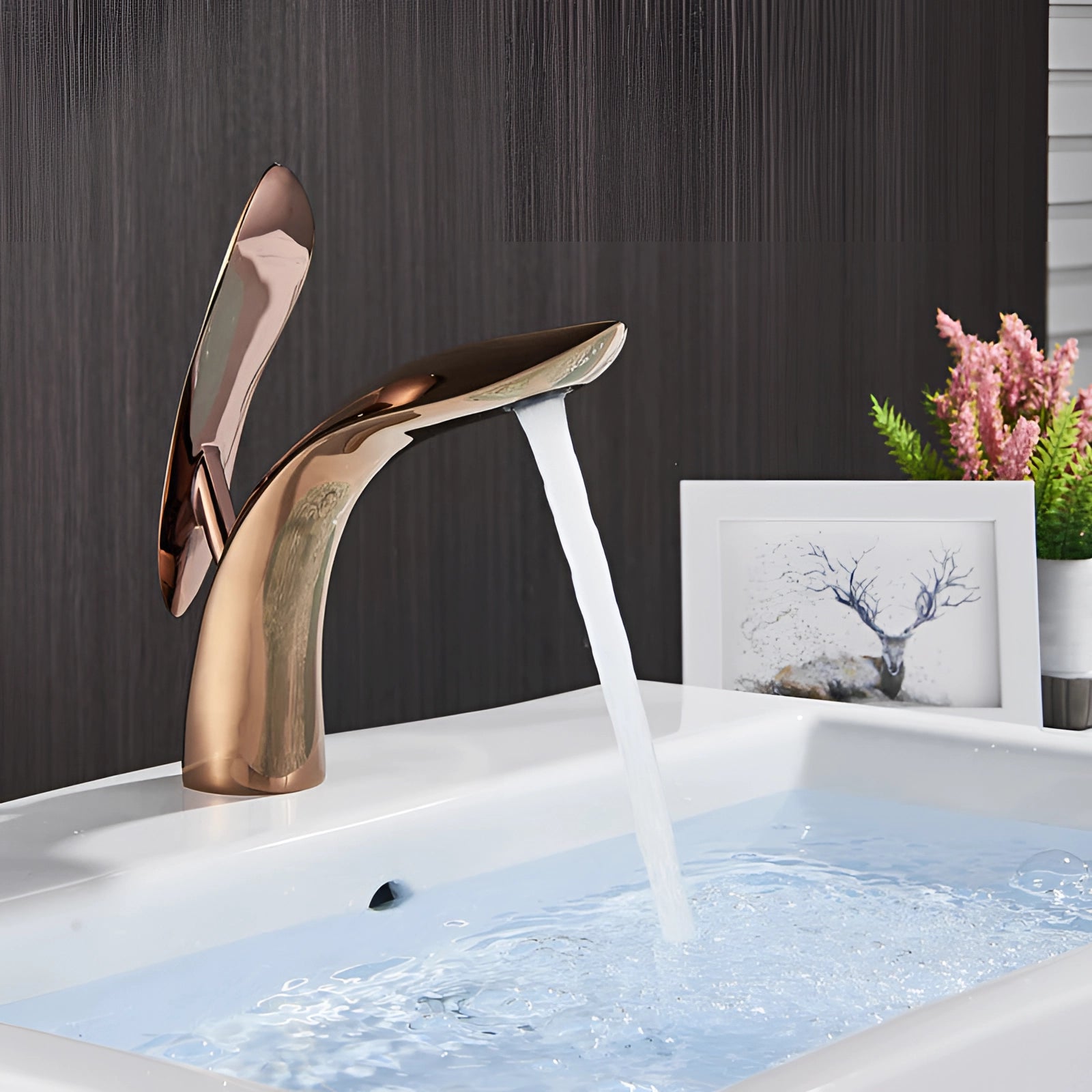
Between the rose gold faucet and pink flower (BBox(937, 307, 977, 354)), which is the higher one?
pink flower (BBox(937, 307, 977, 354))

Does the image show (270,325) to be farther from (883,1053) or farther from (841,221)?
(841,221)

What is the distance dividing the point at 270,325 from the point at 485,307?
0.99 ft

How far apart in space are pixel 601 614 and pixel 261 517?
167 mm

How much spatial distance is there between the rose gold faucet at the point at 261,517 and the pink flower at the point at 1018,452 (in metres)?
0.47

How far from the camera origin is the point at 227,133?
82 centimetres

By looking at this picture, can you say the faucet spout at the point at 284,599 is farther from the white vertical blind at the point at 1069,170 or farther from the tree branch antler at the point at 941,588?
the white vertical blind at the point at 1069,170

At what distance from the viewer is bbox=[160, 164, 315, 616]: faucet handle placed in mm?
673

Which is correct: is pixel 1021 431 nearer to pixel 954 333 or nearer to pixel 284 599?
pixel 954 333

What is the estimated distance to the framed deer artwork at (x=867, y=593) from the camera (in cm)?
96

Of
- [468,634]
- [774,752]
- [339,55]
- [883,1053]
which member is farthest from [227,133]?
[883,1053]

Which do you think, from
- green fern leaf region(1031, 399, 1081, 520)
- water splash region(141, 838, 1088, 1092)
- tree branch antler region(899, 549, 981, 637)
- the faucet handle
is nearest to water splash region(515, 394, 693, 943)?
water splash region(141, 838, 1088, 1092)

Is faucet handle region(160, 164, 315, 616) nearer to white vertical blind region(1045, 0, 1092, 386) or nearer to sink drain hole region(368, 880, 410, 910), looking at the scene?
sink drain hole region(368, 880, 410, 910)

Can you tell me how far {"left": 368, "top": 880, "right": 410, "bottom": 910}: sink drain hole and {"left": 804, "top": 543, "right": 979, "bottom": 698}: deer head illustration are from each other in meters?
0.45

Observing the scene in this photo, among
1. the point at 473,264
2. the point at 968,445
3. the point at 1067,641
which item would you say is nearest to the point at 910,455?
the point at 968,445
